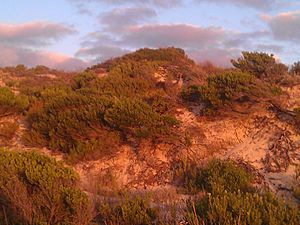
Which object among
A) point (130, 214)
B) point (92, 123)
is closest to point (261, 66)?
point (92, 123)

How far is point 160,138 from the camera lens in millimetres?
12586

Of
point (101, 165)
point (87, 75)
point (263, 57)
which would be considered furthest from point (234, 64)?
point (101, 165)

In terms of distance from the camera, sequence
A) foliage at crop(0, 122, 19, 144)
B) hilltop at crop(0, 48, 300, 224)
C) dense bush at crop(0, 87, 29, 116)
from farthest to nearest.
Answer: dense bush at crop(0, 87, 29, 116) < foliage at crop(0, 122, 19, 144) < hilltop at crop(0, 48, 300, 224)

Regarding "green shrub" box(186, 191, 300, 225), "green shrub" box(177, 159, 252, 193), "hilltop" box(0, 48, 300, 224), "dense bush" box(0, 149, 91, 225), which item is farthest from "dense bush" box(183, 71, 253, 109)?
"green shrub" box(186, 191, 300, 225)

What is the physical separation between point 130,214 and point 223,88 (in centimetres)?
689

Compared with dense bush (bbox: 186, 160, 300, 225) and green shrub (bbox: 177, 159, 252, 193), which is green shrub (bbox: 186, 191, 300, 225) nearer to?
dense bush (bbox: 186, 160, 300, 225)

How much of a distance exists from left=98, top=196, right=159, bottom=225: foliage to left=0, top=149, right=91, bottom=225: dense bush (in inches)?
15.9

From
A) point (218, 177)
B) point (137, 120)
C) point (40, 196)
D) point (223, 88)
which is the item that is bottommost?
point (40, 196)

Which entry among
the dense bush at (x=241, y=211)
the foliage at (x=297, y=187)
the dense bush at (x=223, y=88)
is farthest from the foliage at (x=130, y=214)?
the dense bush at (x=223, y=88)

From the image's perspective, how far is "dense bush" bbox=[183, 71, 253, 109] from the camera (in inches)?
525

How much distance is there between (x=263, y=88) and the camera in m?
13.3

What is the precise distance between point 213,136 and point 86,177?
3.73m

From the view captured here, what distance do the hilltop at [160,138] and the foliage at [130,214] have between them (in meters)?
0.28

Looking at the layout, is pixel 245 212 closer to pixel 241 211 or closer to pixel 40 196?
pixel 241 211
